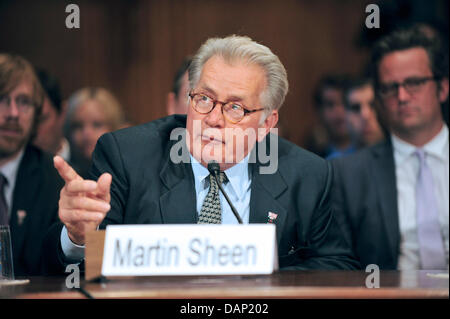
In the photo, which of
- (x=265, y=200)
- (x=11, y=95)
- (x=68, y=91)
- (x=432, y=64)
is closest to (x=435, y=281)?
(x=265, y=200)

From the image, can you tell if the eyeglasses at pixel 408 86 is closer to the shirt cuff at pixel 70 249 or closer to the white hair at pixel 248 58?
the white hair at pixel 248 58

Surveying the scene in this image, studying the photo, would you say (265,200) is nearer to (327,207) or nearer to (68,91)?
(327,207)

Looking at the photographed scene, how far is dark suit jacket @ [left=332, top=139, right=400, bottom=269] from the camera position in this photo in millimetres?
3188

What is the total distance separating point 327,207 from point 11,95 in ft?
5.75

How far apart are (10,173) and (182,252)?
6.24ft

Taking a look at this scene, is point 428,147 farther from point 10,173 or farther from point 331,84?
point 331,84

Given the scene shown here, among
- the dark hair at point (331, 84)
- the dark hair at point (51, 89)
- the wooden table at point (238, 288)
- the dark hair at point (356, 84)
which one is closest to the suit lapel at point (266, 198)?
the wooden table at point (238, 288)

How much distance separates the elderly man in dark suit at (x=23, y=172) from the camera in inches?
121

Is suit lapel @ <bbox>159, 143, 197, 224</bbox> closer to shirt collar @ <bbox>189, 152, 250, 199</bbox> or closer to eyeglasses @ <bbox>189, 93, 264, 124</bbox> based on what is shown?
shirt collar @ <bbox>189, 152, 250, 199</bbox>

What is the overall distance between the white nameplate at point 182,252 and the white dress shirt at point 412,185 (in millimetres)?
1649

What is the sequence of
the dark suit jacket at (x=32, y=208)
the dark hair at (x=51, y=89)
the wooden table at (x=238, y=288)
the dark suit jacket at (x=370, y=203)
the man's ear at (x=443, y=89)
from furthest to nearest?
the dark hair at (x=51, y=89) < the man's ear at (x=443, y=89) < the dark suit jacket at (x=370, y=203) < the dark suit jacket at (x=32, y=208) < the wooden table at (x=238, y=288)

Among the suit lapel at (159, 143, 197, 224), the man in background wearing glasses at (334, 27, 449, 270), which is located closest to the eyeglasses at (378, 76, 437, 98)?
the man in background wearing glasses at (334, 27, 449, 270)

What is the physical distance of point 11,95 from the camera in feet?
11.1

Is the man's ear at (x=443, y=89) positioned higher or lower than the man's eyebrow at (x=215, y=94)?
higher
